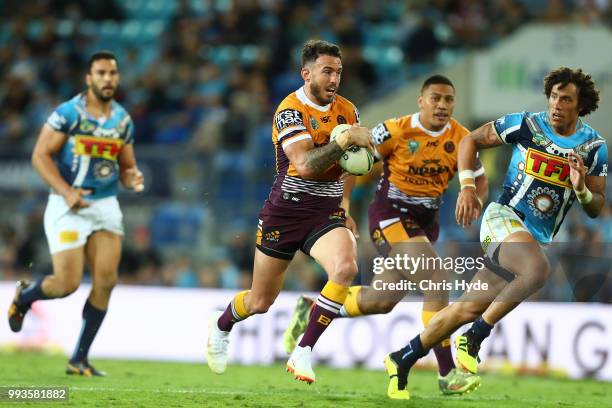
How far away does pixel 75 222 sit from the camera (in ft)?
35.3

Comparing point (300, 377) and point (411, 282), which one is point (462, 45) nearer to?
point (411, 282)

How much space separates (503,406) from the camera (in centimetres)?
930

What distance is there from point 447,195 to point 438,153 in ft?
16.1

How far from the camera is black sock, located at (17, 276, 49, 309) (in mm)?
10992

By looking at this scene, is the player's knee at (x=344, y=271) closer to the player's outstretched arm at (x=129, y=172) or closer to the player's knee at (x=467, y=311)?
the player's knee at (x=467, y=311)

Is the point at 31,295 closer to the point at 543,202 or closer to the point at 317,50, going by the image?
the point at 317,50

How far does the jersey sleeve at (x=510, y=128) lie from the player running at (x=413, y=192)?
1152 millimetres

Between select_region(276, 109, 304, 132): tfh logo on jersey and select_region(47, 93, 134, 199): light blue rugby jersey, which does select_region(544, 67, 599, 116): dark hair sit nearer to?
select_region(276, 109, 304, 132): tfh logo on jersey

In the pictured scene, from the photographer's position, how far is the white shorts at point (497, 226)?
353 inches

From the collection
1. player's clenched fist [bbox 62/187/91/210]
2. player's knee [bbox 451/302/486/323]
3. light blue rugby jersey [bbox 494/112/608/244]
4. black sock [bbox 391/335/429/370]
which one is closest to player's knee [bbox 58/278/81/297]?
player's clenched fist [bbox 62/187/91/210]

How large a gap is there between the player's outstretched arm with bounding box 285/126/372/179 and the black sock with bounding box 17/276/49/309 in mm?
3619

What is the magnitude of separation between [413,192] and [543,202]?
5.34 feet

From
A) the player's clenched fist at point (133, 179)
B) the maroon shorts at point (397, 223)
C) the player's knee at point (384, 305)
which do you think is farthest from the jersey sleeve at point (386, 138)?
the player's clenched fist at point (133, 179)

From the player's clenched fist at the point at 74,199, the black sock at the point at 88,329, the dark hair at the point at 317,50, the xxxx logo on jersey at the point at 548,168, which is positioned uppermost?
the dark hair at the point at 317,50
